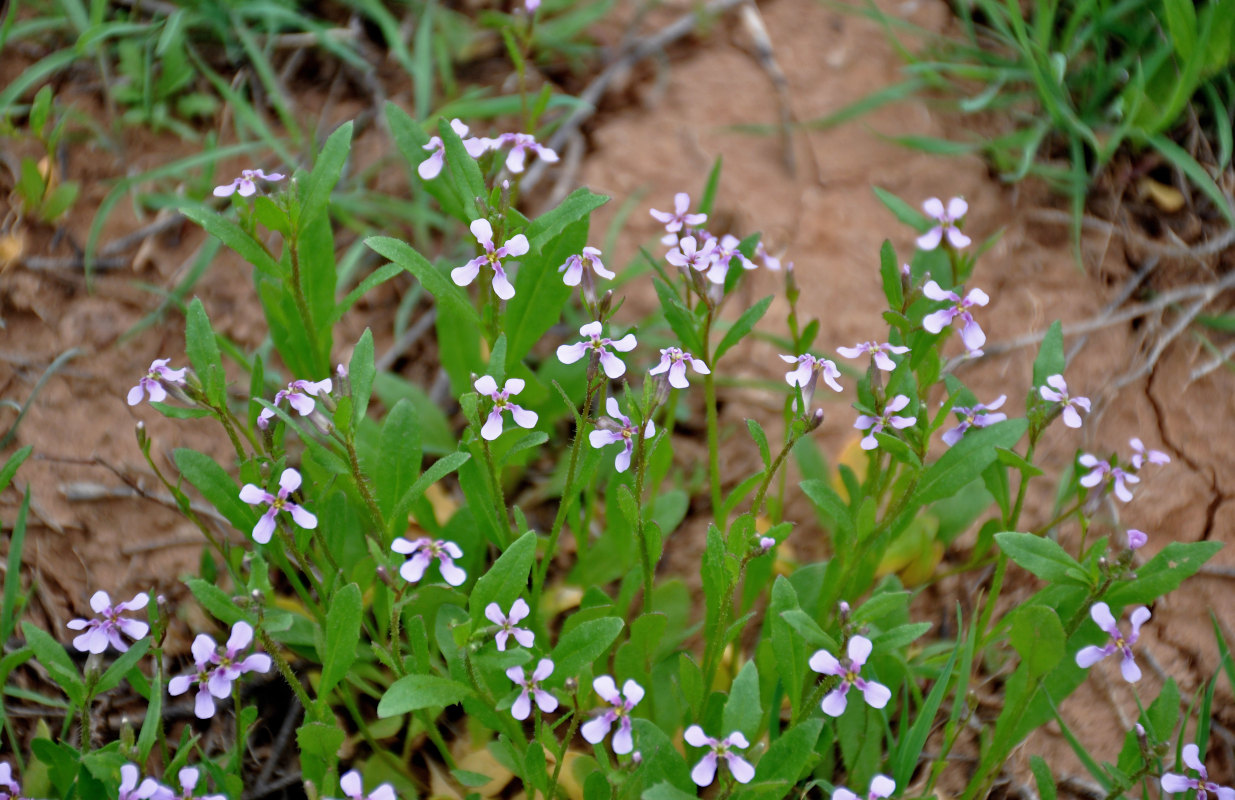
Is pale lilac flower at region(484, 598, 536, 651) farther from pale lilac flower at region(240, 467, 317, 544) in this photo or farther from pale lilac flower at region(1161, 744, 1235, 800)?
pale lilac flower at region(1161, 744, 1235, 800)

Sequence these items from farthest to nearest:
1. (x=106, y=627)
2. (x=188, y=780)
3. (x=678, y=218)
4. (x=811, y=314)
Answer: (x=811, y=314) < (x=678, y=218) < (x=106, y=627) < (x=188, y=780)

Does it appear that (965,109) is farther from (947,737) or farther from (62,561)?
(62,561)

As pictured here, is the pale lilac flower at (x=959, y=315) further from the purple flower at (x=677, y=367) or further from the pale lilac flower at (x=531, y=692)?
the pale lilac flower at (x=531, y=692)

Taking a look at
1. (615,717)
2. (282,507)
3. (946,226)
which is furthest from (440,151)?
(615,717)

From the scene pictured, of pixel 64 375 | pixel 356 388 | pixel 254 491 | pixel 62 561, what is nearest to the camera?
pixel 254 491

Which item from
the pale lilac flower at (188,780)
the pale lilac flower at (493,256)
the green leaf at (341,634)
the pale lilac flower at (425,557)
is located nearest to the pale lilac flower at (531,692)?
the pale lilac flower at (425,557)

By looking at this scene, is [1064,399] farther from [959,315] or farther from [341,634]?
[341,634]

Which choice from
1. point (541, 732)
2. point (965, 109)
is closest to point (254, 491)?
point (541, 732)

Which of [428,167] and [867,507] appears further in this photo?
[428,167]
